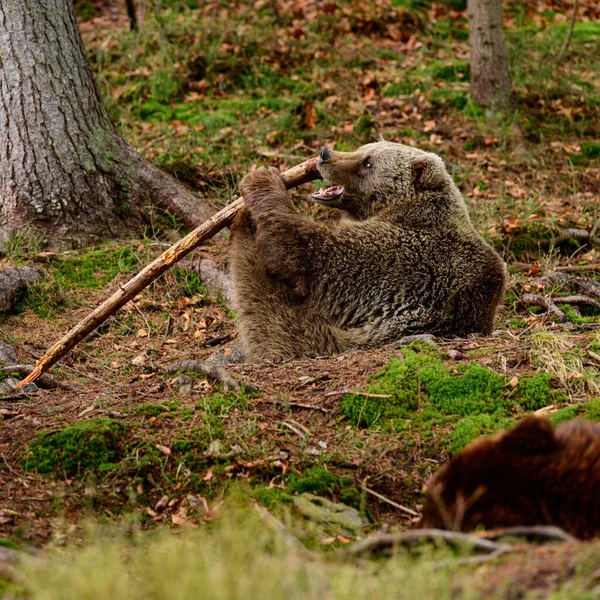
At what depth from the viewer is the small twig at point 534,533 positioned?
2988 mm

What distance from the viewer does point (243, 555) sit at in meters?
2.63

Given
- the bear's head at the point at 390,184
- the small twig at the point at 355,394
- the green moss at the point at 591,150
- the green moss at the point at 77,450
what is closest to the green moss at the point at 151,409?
the green moss at the point at 77,450

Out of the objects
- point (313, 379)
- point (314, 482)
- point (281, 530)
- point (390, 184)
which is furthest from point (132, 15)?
point (281, 530)

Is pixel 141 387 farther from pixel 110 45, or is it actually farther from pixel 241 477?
pixel 110 45

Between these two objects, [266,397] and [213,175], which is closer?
[266,397]

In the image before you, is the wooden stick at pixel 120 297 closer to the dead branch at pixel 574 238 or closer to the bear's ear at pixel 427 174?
the bear's ear at pixel 427 174

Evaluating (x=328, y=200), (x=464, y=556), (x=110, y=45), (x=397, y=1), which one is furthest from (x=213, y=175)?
(x=464, y=556)

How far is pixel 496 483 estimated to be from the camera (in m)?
3.30

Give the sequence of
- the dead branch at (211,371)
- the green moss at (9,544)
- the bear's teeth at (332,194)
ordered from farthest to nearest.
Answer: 1. the bear's teeth at (332,194)
2. the dead branch at (211,371)
3. the green moss at (9,544)

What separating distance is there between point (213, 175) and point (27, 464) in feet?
17.6

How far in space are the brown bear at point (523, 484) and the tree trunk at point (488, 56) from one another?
842 cm

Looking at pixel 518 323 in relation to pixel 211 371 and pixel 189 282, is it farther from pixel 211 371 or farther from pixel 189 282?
pixel 189 282

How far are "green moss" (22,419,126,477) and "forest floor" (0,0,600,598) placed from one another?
15 mm

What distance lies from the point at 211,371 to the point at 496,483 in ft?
9.02
